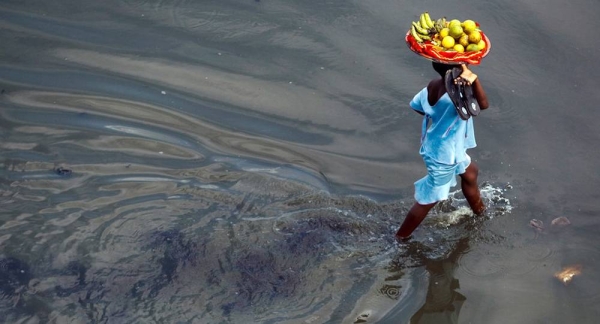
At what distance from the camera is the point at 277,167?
5309 mm

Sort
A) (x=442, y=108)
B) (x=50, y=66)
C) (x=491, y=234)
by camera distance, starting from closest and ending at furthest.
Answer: (x=442, y=108) < (x=491, y=234) < (x=50, y=66)

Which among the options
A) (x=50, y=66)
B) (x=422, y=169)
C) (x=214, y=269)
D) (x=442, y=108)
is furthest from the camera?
(x=50, y=66)

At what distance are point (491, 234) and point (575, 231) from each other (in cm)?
56

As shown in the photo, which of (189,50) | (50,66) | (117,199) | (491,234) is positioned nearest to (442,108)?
(491,234)

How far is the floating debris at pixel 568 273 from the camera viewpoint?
14.7 ft

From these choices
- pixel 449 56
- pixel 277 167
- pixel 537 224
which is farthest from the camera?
pixel 277 167

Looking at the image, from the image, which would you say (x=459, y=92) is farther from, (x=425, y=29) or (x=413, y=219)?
(x=413, y=219)

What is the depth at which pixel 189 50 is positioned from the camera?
628 cm

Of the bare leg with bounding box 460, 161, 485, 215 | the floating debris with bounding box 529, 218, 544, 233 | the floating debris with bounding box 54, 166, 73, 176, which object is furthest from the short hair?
the floating debris with bounding box 54, 166, 73, 176

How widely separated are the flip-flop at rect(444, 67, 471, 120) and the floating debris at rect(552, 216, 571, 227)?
1397 mm

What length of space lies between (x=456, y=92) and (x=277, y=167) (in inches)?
69.3

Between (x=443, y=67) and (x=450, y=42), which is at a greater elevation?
(x=450, y=42)

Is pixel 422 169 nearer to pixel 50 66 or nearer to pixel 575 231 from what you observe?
pixel 575 231

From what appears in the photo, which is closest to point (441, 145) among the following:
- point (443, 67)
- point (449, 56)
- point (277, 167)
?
point (443, 67)
